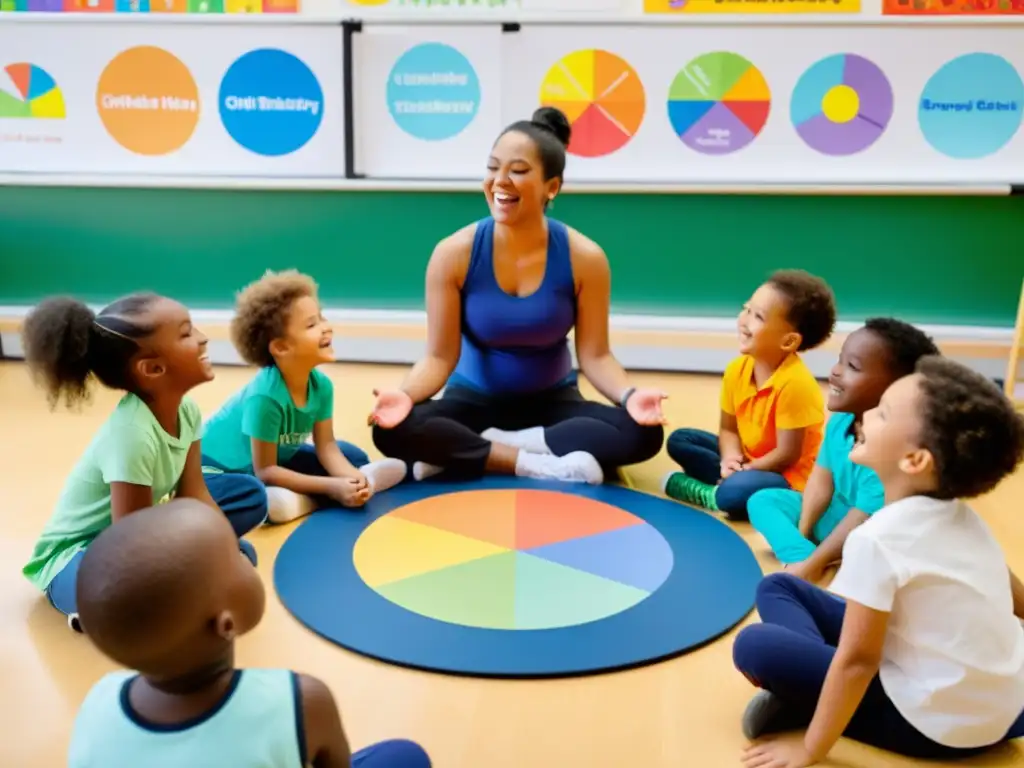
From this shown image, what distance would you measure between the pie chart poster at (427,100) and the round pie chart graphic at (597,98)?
26 cm

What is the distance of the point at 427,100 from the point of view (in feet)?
14.0

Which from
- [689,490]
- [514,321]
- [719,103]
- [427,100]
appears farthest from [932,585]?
[427,100]

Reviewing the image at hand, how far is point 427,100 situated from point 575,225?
819 millimetres

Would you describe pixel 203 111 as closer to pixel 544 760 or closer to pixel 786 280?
pixel 786 280

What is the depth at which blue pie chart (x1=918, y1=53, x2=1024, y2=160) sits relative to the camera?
3965 mm

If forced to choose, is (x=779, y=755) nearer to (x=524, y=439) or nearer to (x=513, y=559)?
(x=513, y=559)

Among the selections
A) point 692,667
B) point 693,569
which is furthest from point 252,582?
point 693,569

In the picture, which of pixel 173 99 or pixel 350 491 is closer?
pixel 350 491

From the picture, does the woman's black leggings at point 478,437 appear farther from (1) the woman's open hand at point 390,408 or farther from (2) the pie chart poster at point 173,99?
(2) the pie chart poster at point 173,99

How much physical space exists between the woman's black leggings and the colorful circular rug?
0.32 feet

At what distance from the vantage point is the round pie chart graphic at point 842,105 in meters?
4.03

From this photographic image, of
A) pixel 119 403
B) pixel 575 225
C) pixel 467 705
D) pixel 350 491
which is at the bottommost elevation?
pixel 467 705

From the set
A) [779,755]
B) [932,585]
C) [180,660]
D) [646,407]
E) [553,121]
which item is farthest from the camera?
[553,121]

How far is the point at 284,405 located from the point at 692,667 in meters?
1.30
